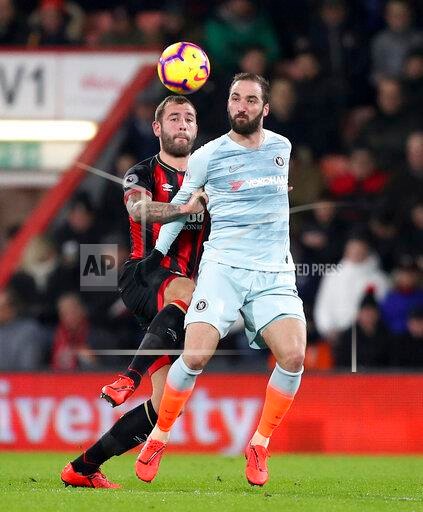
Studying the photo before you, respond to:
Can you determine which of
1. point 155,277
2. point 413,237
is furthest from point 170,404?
point 413,237

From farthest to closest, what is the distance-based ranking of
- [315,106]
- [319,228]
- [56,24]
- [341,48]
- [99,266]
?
[56,24]
[341,48]
[315,106]
[319,228]
[99,266]

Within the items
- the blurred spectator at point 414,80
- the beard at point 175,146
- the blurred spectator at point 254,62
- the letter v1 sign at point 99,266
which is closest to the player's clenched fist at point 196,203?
the beard at point 175,146

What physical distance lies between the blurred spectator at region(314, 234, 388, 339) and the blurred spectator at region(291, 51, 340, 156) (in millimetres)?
1114

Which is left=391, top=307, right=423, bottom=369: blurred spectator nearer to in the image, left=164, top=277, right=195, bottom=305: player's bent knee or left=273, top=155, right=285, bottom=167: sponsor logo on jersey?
left=164, top=277, right=195, bottom=305: player's bent knee

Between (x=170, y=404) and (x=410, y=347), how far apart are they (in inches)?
174

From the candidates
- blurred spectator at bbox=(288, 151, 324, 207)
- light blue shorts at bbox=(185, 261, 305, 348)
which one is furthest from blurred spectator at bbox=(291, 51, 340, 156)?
light blue shorts at bbox=(185, 261, 305, 348)

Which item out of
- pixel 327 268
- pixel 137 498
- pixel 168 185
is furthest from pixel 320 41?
pixel 137 498

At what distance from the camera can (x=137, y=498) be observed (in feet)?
25.7

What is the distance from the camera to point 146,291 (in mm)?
8469

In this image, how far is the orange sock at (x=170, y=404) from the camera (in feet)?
26.4

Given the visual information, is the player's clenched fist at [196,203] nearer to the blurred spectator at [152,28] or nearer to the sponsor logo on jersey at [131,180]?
the sponsor logo on jersey at [131,180]

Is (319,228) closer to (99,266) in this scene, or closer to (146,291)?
(99,266)

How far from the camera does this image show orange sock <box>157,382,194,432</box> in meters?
8.04

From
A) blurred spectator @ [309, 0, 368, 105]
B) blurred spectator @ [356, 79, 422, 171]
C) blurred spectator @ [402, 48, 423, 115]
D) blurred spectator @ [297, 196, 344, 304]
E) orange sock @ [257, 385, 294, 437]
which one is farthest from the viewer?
blurred spectator @ [309, 0, 368, 105]
